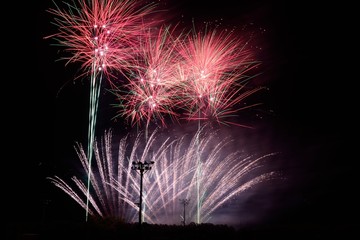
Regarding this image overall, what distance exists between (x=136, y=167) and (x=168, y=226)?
6446 millimetres

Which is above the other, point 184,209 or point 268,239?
point 184,209

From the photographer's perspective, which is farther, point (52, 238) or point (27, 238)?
point (52, 238)

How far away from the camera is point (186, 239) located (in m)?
24.0

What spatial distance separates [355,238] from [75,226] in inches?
685

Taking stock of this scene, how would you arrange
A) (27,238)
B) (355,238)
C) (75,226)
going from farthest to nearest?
(75,226), (355,238), (27,238)

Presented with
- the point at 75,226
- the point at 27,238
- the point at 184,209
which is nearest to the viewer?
the point at 27,238

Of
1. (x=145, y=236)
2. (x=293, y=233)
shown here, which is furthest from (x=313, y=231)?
(x=145, y=236)

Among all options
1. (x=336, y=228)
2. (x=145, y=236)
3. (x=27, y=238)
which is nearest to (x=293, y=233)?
(x=336, y=228)

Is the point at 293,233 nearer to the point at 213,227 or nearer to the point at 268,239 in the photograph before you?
the point at 268,239

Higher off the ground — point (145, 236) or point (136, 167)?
point (136, 167)

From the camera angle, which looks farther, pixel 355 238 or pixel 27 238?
pixel 355 238

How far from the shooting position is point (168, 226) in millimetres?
26000

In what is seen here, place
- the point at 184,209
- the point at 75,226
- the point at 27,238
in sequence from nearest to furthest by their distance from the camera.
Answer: the point at 27,238 < the point at 75,226 < the point at 184,209

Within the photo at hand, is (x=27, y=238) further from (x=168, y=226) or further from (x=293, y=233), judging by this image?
(x=293, y=233)
